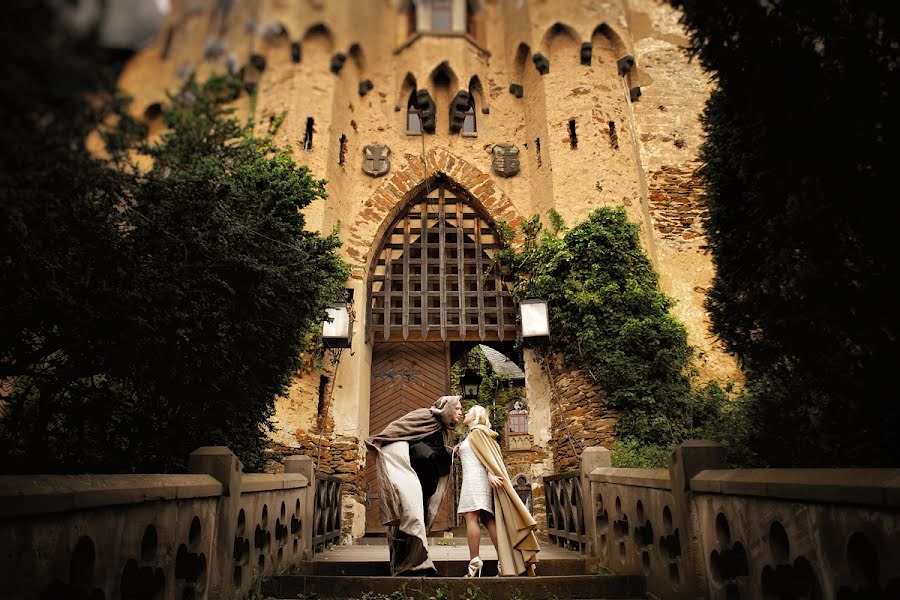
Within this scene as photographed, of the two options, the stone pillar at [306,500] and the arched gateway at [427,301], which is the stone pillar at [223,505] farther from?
the arched gateway at [427,301]

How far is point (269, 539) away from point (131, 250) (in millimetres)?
2199

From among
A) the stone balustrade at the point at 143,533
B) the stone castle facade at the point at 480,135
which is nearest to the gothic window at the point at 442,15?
the stone castle facade at the point at 480,135

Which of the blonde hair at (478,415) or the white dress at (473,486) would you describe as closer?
the white dress at (473,486)

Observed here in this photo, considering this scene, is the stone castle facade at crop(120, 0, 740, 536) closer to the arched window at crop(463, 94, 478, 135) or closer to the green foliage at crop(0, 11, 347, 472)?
the arched window at crop(463, 94, 478, 135)

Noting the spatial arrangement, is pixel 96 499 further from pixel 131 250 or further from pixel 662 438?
pixel 662 438

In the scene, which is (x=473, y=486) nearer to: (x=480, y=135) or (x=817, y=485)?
(x=817, y=485)

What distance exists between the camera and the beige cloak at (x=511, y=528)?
4.14 meters

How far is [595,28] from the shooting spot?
36.7 feet

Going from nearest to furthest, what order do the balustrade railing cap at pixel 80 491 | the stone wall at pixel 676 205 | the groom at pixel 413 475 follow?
1. the balustrade railing cap at pixel 80 491
2. the groom at pixel 413 475
3. the stone wall at pixel 676 205

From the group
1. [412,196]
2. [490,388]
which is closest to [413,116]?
[412,196]

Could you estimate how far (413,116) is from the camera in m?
11.8

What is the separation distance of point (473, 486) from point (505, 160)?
7.81m

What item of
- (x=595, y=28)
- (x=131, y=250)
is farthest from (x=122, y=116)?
(x=595, y=28)

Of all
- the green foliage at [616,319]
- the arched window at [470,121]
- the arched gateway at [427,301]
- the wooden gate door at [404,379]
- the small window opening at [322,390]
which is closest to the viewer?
the green foliage at [616,319]
